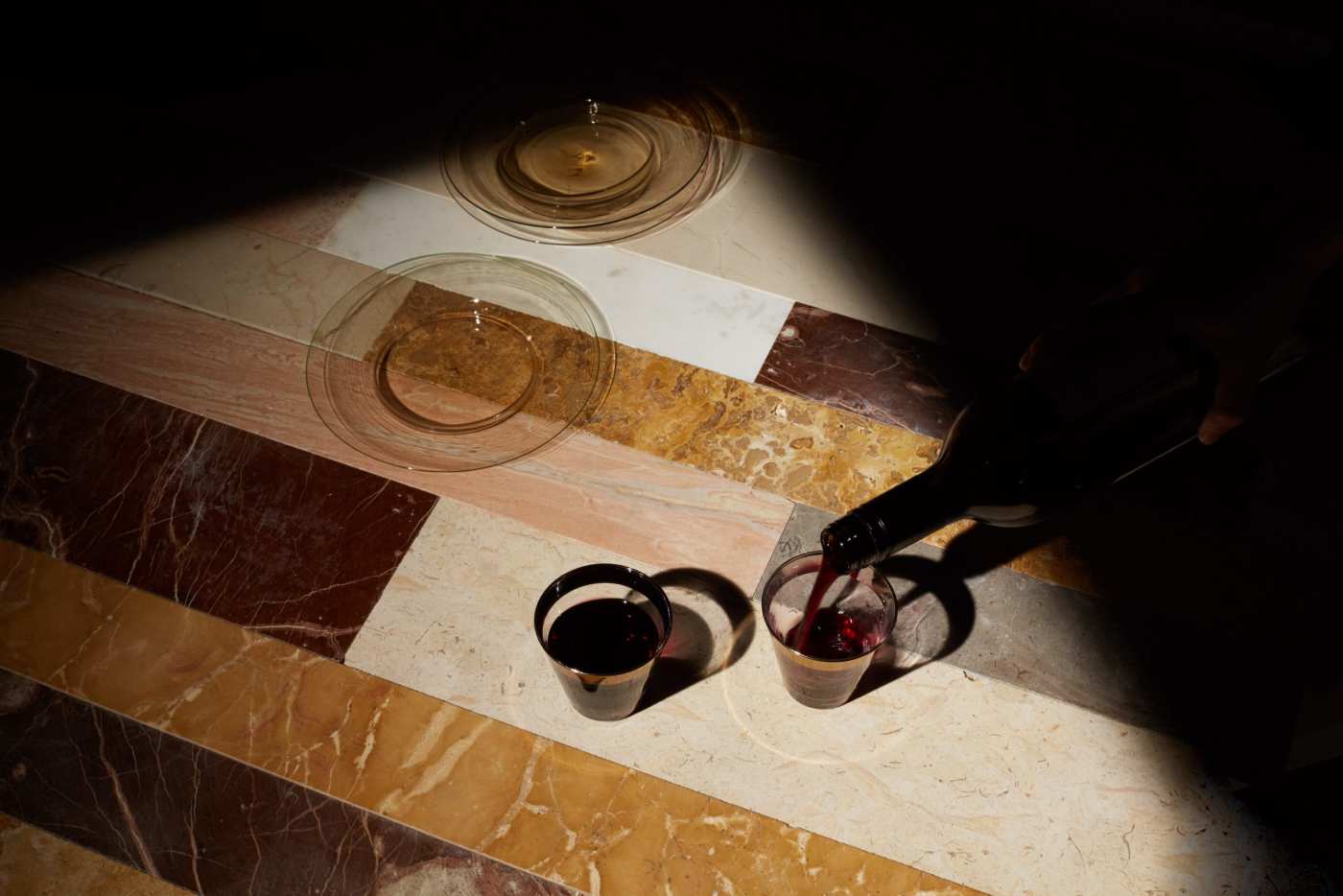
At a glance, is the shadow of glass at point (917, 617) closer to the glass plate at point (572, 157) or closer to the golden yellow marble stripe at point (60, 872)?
the glass plate at point (572, 157)

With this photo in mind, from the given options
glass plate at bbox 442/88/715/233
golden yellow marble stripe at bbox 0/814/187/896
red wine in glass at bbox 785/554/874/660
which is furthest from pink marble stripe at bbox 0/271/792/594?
golden yellow marble stripe at bbox 0/814/187/896

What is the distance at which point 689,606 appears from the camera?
124 centimetres

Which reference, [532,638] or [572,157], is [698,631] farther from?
[572,157]

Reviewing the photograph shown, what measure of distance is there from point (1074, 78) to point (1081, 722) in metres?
0.99

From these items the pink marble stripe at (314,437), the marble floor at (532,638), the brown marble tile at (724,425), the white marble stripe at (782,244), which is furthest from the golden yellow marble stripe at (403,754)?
the white marble stripe at (782,244)

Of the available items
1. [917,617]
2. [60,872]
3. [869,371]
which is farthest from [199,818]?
[869,371]

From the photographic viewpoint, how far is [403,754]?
3.84 ft

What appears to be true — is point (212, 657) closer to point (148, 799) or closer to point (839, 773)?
point (148, 799)

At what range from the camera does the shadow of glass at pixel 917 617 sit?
3.93 ft

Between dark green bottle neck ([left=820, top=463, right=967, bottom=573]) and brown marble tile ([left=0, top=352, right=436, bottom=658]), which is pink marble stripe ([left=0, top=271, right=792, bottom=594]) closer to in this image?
brown marble tile ([left=0, top=352, right=436, bottom=658])

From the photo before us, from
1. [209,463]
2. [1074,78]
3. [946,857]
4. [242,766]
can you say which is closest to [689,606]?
[946,857]

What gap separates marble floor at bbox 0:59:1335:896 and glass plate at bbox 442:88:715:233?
2.5 inches

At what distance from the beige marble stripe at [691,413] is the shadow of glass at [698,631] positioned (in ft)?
0.47

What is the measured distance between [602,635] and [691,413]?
36cm
